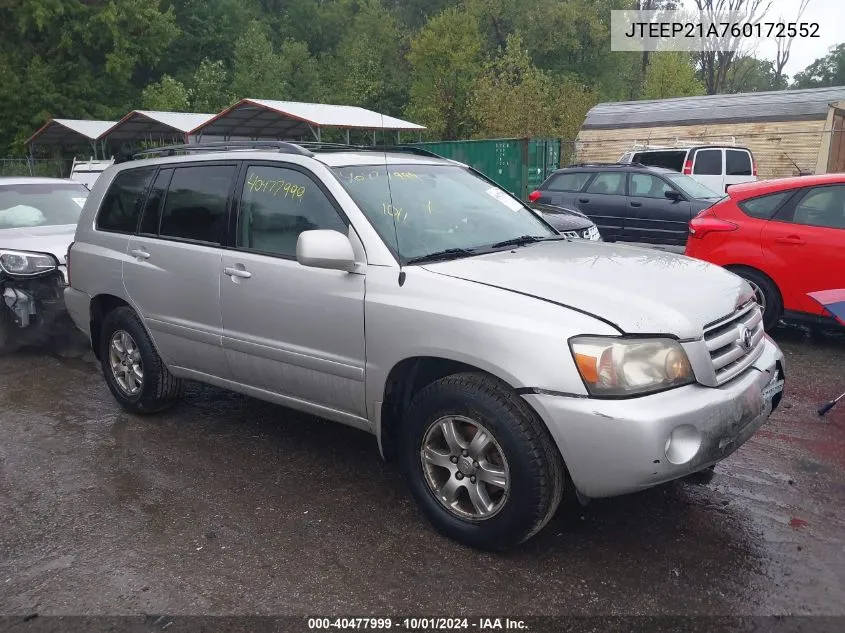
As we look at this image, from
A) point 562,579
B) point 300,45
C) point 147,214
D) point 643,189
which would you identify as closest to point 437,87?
point 300,45

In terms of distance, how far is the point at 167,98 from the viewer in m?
35.0

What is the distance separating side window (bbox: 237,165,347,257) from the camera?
3803 mm

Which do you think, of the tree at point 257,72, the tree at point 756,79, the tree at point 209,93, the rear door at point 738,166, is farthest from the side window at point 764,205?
the tree at point 756,79

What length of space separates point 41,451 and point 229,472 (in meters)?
1.36

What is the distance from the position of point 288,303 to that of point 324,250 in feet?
1.74

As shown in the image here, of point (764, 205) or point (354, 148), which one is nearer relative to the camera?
point (354, 148)

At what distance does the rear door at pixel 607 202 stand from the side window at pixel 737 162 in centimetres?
546

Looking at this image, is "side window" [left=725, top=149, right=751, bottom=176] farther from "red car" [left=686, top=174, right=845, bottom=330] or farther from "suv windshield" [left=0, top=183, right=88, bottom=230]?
"suv windshield" [left=0, top=183, right=88, bottom=230]

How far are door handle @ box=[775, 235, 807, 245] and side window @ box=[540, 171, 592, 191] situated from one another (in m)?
6.16

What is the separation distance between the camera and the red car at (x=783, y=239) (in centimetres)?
609

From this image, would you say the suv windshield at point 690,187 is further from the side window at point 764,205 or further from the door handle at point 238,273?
the door handle at point 238,273

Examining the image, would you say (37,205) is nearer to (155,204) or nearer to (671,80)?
(155,204)

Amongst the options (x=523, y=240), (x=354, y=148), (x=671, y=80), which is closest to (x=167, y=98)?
(x=671, y=80)

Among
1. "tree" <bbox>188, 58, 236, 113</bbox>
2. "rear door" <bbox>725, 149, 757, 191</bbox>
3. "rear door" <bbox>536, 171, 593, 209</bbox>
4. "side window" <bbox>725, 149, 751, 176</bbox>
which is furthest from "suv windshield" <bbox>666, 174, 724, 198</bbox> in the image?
"tree" <bbox>188, 58, 236, 113</bbox>
